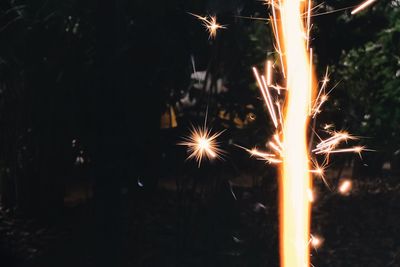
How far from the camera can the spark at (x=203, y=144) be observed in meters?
6.73

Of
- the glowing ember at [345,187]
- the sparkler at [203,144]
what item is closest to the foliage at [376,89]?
the glowing ember at [345,187]

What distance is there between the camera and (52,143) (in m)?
6.77

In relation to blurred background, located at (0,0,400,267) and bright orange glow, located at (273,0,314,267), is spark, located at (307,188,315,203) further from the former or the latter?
bright orange glow, located at (273,0,314,267)

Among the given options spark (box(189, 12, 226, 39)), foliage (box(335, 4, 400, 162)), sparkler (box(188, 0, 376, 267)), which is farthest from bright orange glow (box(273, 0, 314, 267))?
foliage (box(335, 4, 400, 162))

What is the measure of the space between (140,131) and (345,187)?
357 cm

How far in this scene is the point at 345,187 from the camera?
360 inches

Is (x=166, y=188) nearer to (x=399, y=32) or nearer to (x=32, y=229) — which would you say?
(x=32, y=229)

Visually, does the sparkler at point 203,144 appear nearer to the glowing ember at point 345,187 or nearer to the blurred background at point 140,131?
the blurred background at point 140,131

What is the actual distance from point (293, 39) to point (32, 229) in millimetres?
3293

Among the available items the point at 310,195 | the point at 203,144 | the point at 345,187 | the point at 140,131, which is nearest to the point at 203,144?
the point at 203,144

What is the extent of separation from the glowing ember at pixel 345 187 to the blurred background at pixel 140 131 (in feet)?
2.71

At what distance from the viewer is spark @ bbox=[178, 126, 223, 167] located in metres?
6.73

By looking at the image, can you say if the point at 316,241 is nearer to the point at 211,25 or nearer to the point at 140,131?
the point at 140,131

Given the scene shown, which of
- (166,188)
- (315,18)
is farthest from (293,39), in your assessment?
(166,188)
